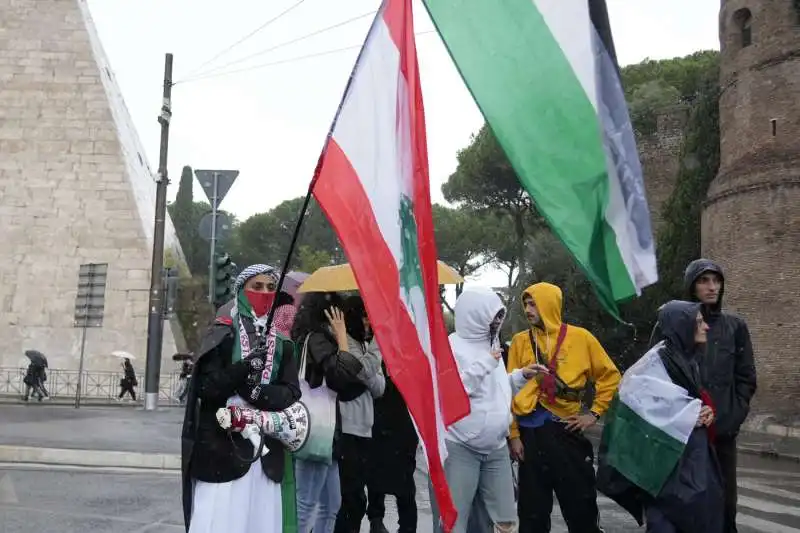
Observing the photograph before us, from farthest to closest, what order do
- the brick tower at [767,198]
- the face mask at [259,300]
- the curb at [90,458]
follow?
the brick tower at [767,198]
the curb at [90,458]
the face mask at [259,300]

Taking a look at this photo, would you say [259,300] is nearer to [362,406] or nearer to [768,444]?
[362,406]

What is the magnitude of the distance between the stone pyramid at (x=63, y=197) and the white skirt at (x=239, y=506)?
2464 cm

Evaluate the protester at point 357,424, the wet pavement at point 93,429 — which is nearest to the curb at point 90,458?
the wet pavement at point 93,429

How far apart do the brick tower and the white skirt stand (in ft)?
66.4

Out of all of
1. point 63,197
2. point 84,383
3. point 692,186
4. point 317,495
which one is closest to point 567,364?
point 317,495

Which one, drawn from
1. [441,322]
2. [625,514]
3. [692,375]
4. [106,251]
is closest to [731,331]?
[692,375]

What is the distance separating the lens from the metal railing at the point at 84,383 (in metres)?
26.2

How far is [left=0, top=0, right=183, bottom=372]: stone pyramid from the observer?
2844cm

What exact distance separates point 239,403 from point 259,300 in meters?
0.44

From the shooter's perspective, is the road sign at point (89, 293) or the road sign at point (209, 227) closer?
the road sign at point (209, 227)

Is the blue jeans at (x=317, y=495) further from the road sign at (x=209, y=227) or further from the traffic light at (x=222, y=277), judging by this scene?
the road sign at (x=209, y=227)

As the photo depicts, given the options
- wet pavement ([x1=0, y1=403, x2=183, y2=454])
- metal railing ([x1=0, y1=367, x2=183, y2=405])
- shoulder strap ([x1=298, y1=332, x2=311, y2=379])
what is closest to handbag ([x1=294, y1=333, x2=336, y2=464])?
shoulder strap ([x1=298, y1=332, x2=311, y2=379])

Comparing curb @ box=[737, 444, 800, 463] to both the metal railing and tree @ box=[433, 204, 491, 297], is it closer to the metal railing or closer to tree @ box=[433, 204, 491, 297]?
the metal railing

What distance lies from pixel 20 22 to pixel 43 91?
9.33ft
